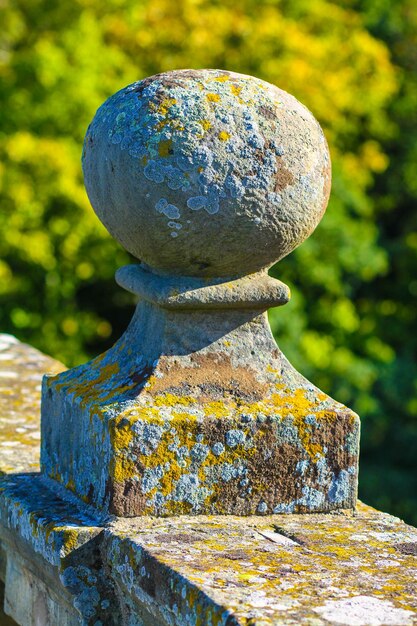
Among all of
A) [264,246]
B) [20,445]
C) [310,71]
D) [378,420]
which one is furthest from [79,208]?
[264,246]

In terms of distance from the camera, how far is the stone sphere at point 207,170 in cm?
285

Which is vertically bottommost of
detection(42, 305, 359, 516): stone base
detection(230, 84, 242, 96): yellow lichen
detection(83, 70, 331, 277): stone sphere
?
detection(42, 305, 359, 516): stone base

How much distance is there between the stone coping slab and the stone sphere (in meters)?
0.73

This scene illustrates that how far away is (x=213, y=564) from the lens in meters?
2.60

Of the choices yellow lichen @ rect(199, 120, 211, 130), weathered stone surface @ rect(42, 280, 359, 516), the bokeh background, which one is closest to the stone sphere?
yellow lichen @ rect(199, 120, 211, 130)

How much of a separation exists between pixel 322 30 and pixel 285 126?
17963 mm

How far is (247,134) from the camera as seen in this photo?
287 cm

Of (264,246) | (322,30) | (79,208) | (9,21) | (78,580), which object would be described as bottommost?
(78,580)

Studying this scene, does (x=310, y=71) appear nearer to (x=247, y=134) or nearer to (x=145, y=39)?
(x=145, y=39)

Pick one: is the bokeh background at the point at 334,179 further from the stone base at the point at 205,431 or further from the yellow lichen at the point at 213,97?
the yellow lichen at the point at 213,97

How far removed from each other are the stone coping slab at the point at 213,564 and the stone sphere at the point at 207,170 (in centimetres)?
73

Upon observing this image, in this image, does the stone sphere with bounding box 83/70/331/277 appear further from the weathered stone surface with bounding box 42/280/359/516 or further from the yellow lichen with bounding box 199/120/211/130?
the weathered stone surface with bounding box 42/280/359/516

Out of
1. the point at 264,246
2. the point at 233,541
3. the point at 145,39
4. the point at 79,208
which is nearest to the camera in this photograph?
the point at 233,541

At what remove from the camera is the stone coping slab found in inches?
92.9
